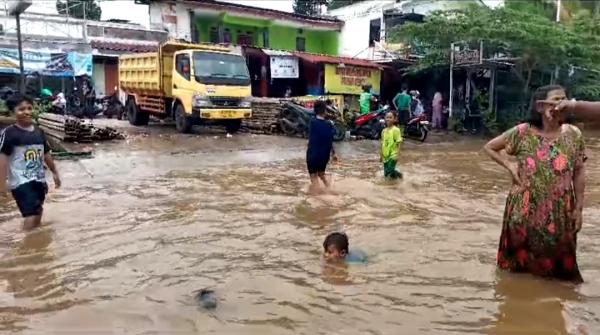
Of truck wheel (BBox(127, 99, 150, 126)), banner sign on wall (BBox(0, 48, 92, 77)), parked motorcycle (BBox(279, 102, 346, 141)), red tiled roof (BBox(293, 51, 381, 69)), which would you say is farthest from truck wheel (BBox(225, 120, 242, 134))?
banner sign on wall (BBox(0, 48, 92, 77))

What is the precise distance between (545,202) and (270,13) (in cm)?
2457

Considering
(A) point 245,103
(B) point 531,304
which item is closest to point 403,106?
(A) point 245,103

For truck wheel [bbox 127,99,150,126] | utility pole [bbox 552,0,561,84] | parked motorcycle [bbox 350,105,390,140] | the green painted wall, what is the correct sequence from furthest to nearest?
the green painted wall
utility pole [bbox 552,0,561,84]
truck wheel [bbox 127,99,150,126]
parked motorcycle [bbox 350,105,390,140]

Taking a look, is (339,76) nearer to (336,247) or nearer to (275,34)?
(275,34)

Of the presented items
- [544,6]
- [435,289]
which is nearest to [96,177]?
[435,289]

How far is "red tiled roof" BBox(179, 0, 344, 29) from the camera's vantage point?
25562 mm

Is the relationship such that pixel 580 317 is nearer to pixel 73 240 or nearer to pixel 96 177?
pixel 73 240

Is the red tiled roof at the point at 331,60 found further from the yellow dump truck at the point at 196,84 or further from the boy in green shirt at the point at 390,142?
A: the boy in green shirt at the point at 390,142

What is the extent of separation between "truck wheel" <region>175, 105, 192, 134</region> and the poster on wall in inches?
324

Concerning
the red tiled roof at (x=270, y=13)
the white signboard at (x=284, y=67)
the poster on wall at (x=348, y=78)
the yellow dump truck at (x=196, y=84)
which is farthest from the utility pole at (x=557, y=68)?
the yellow dump truck at (x=196, y=84)

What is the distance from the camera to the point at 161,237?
6.15m

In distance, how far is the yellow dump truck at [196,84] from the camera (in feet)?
52.4

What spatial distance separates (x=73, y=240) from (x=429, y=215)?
411 centimetres

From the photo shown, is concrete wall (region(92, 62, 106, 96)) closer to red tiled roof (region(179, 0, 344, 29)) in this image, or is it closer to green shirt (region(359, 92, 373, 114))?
red tiled roof (region(179, 0, 344, 29))
